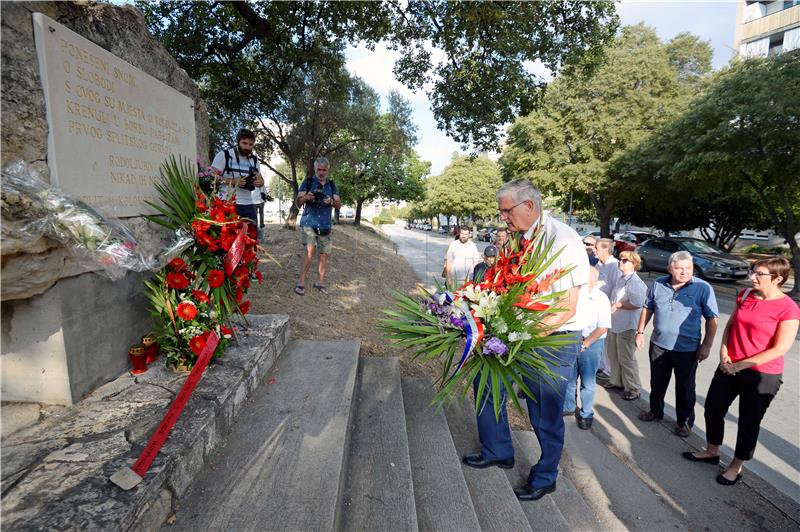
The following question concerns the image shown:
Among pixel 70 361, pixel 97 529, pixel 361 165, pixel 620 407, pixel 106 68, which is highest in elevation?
pixel 361 165

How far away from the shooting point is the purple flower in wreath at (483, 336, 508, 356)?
2389mm

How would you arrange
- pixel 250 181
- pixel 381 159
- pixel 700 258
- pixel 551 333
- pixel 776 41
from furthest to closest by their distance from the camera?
pixel 776 41, pixel 381 159, pixel 700 258, pixel 250 181, pixel 551 333

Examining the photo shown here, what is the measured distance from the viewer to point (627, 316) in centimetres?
474

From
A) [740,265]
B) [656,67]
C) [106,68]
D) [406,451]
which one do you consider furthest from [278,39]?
[656,67]

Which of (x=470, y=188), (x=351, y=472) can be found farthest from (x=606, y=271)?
(x=470, y=188)

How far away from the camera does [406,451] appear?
2.77m

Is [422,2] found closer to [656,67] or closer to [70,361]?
[70,361]

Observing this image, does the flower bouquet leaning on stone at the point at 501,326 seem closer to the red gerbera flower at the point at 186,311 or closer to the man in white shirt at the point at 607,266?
the red gerbera flower at the point at 186,311

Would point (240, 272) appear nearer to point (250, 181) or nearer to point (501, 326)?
point (250, 181)

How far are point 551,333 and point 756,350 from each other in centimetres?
181

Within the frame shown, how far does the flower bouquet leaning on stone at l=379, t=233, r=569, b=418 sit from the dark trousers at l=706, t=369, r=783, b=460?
1824mm

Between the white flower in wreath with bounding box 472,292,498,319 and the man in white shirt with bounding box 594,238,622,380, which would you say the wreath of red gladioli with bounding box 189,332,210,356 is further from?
the man in white shirt with bounding box 594,238,622,380

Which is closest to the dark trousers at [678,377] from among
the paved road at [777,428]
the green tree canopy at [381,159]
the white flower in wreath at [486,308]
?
the paved road at [777,428]

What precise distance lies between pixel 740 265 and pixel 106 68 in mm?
17634
